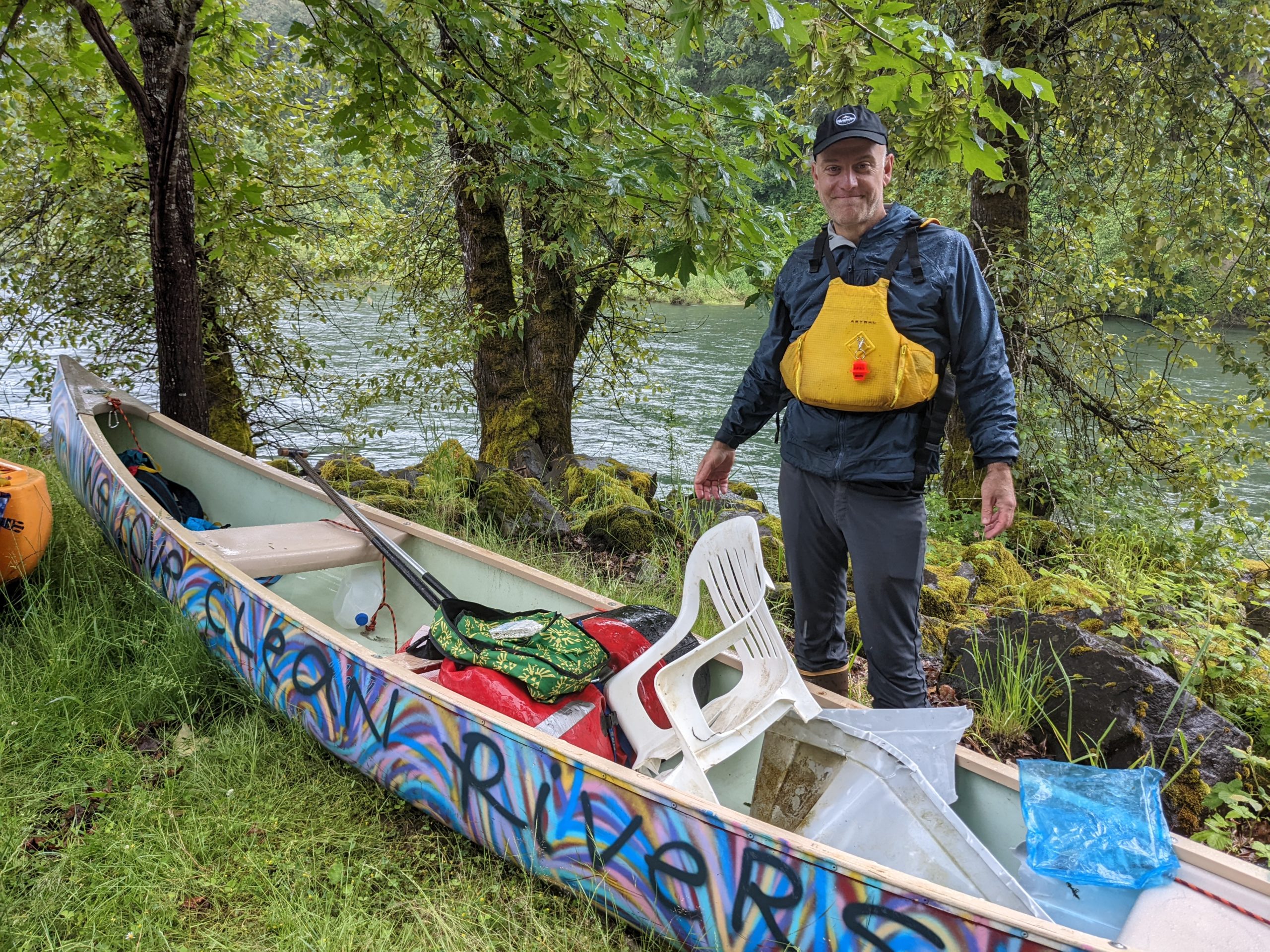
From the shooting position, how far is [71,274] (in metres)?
6.28

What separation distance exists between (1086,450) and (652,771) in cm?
430

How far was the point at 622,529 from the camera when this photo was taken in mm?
5223

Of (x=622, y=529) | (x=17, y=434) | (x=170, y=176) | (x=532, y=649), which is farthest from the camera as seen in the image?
(x=17, y=434)

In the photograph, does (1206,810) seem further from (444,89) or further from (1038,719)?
(444,89)

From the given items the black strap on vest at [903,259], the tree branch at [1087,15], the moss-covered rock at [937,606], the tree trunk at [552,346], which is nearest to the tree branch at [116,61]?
the tree trunk at [552,346]

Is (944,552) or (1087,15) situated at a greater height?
(1087,15)

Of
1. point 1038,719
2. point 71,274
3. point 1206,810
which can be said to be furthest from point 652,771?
point 71,274

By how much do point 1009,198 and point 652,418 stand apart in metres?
6.05

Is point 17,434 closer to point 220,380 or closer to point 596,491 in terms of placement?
point 220,380

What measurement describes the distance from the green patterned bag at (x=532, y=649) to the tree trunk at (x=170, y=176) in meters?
2.79

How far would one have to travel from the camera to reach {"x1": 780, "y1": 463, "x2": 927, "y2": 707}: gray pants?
7.57ft

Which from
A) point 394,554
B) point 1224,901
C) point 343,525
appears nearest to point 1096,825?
point 1224,901

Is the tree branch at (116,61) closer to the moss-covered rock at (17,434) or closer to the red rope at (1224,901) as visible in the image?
the moss-covered rock at (17,434)

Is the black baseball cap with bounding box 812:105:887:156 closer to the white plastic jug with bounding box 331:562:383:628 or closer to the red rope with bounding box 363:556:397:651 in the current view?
the red rope with bounding box 363:556:397:651
